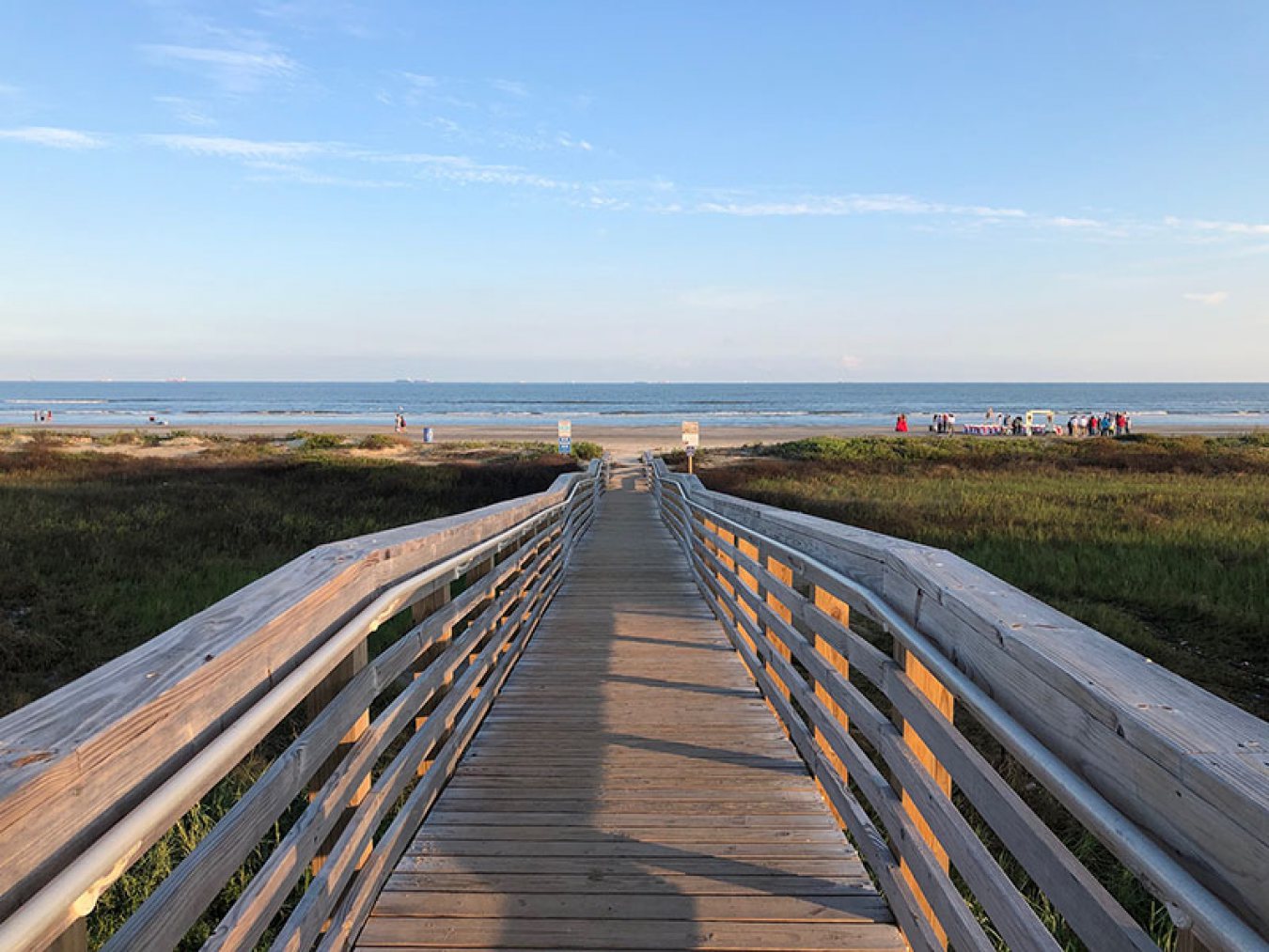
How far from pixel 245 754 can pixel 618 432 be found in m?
53.7

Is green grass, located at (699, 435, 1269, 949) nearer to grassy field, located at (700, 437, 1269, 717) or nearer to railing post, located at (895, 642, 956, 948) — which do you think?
grassy field, located at (700, 437, 1269, 717)

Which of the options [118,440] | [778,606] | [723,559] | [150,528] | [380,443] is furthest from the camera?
[118,440]

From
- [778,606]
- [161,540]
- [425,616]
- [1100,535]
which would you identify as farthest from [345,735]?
[1100,535]

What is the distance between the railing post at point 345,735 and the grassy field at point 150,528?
5.86 m

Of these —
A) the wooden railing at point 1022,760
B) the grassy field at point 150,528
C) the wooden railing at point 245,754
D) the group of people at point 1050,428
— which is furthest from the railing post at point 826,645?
the group of people at point 1050,428

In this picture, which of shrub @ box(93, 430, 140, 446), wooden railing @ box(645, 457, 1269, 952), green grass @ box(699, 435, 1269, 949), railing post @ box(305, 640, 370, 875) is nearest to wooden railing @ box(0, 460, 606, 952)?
railing post @ box(305, 640, 370, 875)

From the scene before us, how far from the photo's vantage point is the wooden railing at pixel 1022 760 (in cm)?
108

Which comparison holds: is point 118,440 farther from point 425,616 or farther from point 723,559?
point 425,616

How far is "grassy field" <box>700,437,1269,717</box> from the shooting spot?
348 inches

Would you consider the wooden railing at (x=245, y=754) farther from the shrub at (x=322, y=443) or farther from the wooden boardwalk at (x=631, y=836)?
the shrub at (x=322, y=443)

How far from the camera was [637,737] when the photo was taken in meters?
4.38

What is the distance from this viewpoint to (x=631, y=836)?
326 centimetres

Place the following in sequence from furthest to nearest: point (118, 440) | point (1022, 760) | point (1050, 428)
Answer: point (1050, 428) < point (118, 440) < point (1022, 760)

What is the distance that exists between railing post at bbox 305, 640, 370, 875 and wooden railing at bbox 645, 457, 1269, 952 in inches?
63.6
